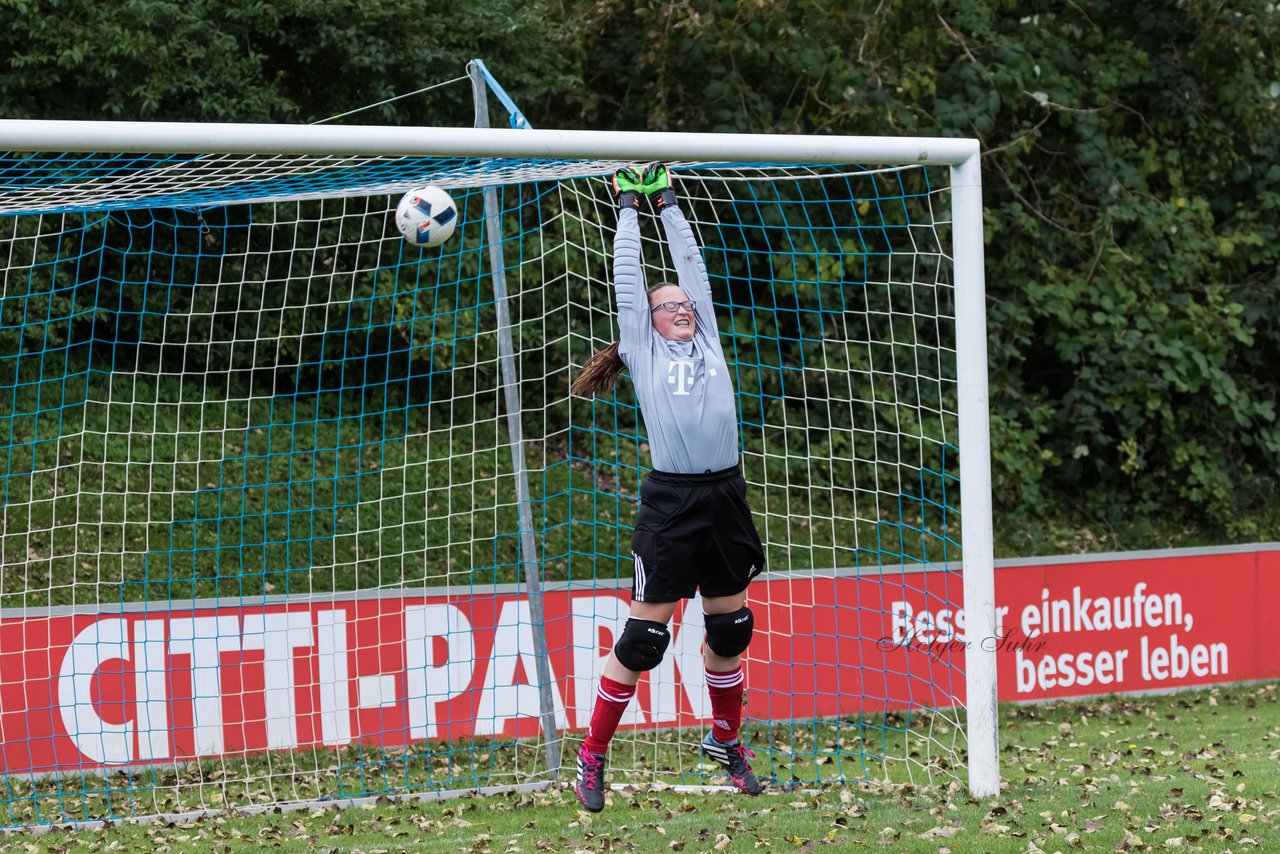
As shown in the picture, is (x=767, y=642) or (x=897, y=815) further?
(x=767, y=642)

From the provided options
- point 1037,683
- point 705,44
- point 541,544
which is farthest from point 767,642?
point 705,44

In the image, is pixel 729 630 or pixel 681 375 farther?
pixel 729 630

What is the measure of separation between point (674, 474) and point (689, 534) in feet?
0.77

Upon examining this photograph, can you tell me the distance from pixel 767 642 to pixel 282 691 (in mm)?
3019

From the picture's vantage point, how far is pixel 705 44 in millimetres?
12156

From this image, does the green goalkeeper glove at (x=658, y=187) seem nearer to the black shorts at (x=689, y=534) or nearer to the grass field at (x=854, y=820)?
the black shorts at (x=689, y=534)

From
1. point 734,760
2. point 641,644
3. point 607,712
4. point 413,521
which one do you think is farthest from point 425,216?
point 413,521

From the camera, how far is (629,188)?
5293 mm

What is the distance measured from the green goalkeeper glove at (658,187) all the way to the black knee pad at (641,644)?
1.62 meters

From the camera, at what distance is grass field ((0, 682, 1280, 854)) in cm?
531

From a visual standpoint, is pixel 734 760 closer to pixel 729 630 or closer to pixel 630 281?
pixel 729 630

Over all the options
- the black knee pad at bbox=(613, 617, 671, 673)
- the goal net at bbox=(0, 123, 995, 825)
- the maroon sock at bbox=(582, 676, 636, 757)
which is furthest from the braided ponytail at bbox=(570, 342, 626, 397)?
the maroon sock at bbox=(582, 676, 636, 757)

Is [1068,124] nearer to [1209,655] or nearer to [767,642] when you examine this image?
[1209,655]

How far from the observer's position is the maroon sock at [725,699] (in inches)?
217
